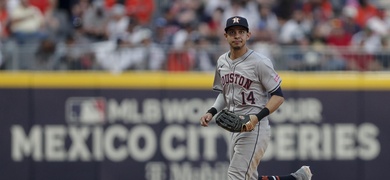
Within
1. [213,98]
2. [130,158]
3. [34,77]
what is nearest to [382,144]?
→ [213,98]

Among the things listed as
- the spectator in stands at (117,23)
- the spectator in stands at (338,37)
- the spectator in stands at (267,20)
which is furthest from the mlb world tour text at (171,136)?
the spectator in stands at (267,20)

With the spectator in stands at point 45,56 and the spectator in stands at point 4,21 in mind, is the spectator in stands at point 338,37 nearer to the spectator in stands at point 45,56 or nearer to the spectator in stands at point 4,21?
the spectator in stands at point 45,56

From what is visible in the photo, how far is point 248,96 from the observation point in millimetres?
10094

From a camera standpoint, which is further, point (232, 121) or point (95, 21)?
point (95, 21)

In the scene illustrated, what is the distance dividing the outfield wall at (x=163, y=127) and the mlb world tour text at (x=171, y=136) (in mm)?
15

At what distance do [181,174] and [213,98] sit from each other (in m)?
1.27

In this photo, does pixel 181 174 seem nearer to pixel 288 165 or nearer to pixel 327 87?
pixel 288 165

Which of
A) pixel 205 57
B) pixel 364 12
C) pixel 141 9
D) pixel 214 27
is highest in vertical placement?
pixel 141 9

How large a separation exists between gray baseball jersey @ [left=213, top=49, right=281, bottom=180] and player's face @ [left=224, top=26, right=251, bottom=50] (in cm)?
22

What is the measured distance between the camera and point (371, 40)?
55.4 feet

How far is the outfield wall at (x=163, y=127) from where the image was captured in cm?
1513

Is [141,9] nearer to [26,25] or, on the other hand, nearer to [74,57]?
[26,25]

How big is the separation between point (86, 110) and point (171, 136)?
4.48ft

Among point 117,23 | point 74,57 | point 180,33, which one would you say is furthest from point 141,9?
point 74,57
